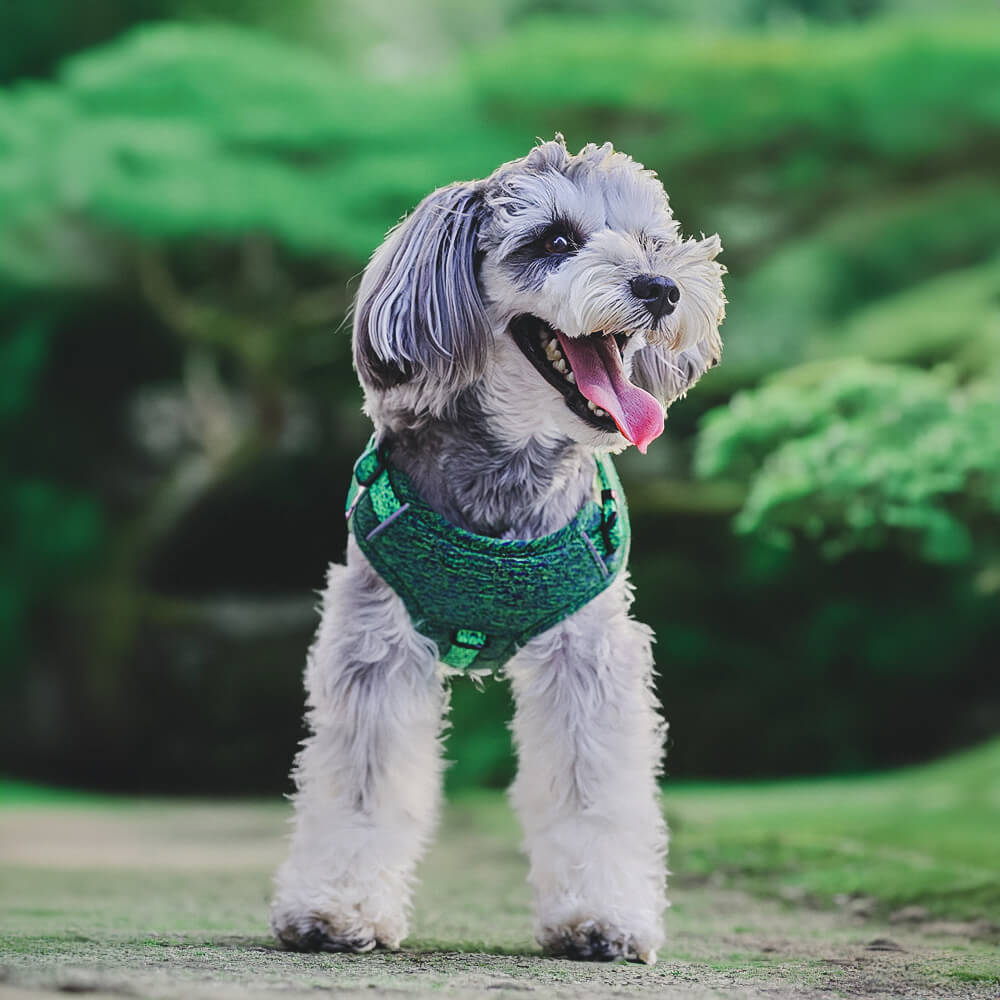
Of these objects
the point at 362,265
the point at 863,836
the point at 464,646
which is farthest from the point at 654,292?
the point at 362,265

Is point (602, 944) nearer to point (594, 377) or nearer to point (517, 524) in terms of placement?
point (517, 524)

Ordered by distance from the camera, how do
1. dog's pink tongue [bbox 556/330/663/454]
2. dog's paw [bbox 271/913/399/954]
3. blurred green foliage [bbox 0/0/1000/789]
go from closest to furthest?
dog's pink tongue [bbox 556/330/663/454]
dog's paw [bbox 271/913/399/954]
blurred green foliage [bbox 0/0/1000/789]

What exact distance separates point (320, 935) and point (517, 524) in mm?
997

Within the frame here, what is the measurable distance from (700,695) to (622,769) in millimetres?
5210

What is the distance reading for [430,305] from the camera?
121 inches

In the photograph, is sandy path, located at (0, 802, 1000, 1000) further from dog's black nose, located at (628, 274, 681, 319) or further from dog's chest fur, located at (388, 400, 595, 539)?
dog's black nose, located at (628, 274, 681, 319)

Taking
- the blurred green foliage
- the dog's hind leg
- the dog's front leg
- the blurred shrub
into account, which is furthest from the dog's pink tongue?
the blurred green foliage

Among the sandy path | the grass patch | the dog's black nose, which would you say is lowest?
the sandy path

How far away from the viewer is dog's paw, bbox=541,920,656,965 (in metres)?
3.12

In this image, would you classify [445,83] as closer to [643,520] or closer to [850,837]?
[643,520]

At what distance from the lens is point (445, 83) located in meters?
8.83

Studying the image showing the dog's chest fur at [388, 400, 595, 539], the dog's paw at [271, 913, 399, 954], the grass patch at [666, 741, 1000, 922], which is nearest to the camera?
the dog's paw at [271, 913, 399, 954]

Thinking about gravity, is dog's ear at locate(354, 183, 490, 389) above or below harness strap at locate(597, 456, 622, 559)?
above

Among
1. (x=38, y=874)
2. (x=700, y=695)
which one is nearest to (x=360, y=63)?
(x=700, y=695)
